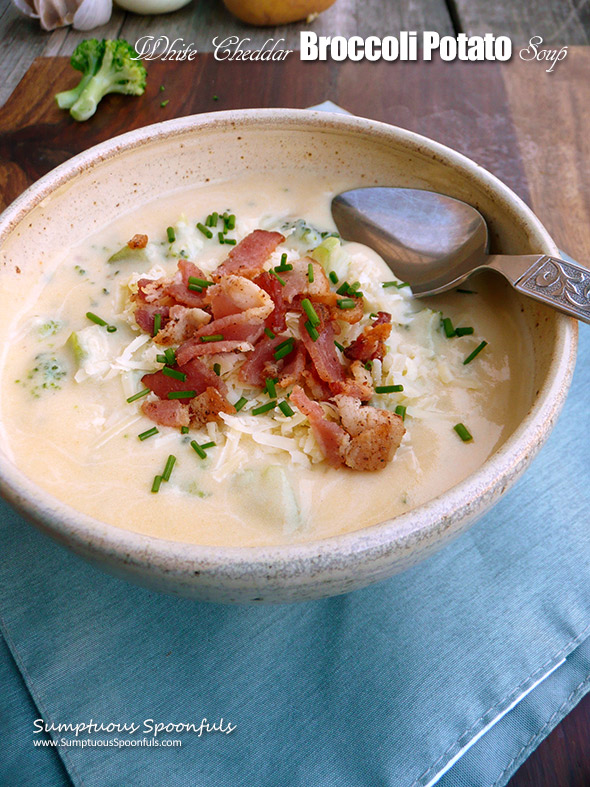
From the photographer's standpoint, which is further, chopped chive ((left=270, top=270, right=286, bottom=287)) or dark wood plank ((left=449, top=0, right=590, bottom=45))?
dark wood plank ((left=449, top=0, right=590, bottom=45))

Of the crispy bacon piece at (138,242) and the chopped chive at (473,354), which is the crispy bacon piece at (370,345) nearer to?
the chopped chive at (473,354)

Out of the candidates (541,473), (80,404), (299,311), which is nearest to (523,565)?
(541,473)

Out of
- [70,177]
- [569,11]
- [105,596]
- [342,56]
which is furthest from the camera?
[569,11]

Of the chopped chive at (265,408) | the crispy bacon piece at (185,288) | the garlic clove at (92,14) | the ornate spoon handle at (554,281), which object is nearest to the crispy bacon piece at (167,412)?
the chopped chive at (265,408)

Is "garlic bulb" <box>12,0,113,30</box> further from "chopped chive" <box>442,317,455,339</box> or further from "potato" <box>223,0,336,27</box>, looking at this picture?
"chopped chive" <box>442,317,455,339</box>

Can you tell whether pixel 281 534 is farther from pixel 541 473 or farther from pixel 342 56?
pixel 342 56

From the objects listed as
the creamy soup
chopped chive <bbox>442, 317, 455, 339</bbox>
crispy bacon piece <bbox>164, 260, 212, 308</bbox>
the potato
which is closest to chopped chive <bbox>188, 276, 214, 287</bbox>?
crispy bacon piece <bbox>164, 260, 212, 308</bbox>

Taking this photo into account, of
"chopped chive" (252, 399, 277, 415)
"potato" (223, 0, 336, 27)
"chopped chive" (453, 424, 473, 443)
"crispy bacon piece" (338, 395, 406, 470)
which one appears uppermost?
"potato" (223, 0, 336, 27)
